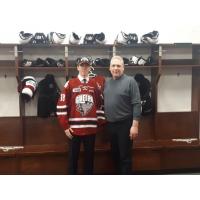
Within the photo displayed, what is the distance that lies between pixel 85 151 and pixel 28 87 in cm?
100

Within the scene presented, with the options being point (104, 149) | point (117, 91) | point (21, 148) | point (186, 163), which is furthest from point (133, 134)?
point (21, 148)

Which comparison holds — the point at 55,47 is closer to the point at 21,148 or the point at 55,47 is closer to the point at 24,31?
the point at 24,31

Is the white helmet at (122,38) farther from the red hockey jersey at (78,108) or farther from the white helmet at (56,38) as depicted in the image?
the red hockey jersey at (78,108)

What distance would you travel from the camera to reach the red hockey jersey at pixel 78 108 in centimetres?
281

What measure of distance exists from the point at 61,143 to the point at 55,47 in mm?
1167

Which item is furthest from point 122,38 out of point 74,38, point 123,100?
point 123,100

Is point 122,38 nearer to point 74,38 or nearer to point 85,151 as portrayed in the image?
point 74,38

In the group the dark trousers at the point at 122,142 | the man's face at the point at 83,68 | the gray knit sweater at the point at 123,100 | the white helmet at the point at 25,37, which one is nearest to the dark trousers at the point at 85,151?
the dark trousers at the point at 122,142

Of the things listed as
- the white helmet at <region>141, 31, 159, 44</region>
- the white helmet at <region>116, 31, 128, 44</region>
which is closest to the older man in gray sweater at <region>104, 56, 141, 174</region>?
the white helmet at <region>116, 31, 128, 44</region>

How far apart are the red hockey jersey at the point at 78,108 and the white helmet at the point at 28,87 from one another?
23.5 inches

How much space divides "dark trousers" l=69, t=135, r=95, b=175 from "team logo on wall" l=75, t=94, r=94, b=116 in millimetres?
265

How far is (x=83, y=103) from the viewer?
2.81 metres

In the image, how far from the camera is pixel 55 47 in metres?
3.40
